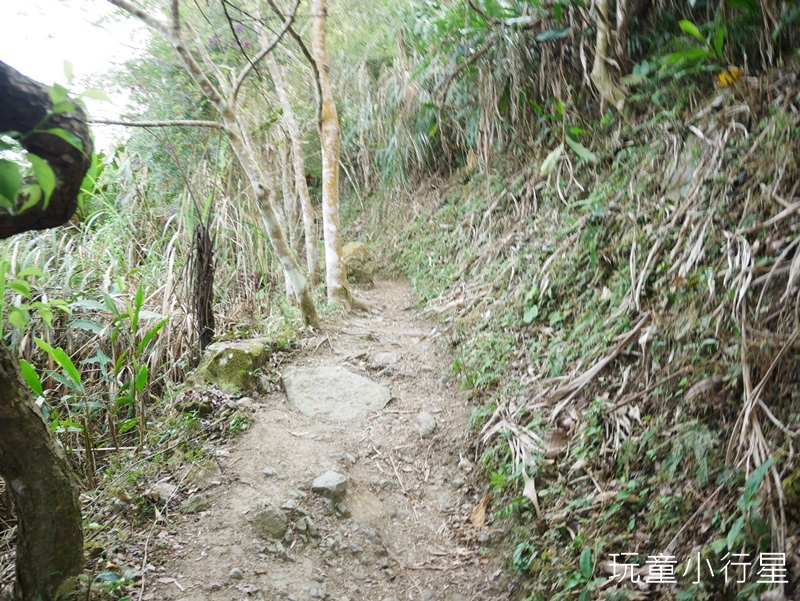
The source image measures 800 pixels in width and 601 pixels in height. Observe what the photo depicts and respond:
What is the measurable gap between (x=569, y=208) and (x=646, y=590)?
2.62 meters

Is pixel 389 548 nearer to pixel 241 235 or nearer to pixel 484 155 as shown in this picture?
pixel 241 235

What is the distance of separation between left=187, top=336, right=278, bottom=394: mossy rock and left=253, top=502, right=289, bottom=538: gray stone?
3.43ft

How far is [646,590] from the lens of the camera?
1.79 meters

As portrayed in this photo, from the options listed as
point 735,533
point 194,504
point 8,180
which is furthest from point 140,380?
point 735,533

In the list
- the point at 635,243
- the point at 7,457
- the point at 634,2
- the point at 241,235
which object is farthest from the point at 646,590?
the point at 241,235

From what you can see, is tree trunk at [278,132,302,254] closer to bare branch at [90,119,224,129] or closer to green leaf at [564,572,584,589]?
bare branch at [90,119,224,129]

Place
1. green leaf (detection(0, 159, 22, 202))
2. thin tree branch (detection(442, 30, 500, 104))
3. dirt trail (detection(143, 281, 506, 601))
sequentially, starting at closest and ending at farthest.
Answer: green leaf (detection(0, 159, 22, 202)) < dirt trail (detection(143, 281, 506, 601)) < thin tree branch (detection(442, 30, 500, 104))

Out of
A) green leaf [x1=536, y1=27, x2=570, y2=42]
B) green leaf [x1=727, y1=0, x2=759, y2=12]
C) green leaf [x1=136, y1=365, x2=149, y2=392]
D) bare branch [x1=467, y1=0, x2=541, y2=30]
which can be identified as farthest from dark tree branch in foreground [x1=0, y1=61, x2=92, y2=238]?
bare branch [x1=467, y1=0, x2=541, y2=30]

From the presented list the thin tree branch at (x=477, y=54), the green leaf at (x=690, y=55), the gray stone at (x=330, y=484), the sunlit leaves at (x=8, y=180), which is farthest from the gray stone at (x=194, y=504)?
the thin tree branch at (x=477, y=54)

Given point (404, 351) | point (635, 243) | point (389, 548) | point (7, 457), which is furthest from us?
point (404, 351)

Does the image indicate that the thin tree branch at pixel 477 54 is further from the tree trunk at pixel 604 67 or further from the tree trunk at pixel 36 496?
the tree trunk at pixel 36 496

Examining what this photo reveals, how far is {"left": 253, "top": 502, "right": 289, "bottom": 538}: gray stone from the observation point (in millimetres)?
2340

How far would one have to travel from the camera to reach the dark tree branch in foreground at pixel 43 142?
4.00 feet

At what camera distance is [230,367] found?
3389 mm
